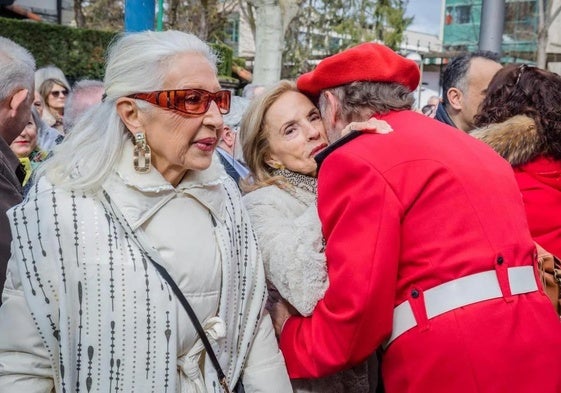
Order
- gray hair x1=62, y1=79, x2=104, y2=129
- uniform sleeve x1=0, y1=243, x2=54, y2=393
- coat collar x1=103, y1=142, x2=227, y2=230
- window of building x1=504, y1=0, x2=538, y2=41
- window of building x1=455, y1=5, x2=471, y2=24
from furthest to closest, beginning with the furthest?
window of building x1=455, y1=5, x2=471, y2=24 < window of building x1=504, y1=0, x2=538, y2=41 < gray hair x1=62, y1=79, x2=104, y2=129 < coat collar x1=103, y1=142, x2=227, y2=230 < uniform sleeve x1=0, y1=243, x2=54, y2=393

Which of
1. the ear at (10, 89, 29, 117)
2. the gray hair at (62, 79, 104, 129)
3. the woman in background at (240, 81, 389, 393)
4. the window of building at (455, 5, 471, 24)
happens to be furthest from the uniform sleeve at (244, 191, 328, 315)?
the window of building at (455, 5, 471, 24)

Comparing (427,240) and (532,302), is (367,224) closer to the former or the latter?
(427,240)

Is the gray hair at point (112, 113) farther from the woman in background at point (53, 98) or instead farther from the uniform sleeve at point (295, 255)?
the woman in background at point (53, 98)

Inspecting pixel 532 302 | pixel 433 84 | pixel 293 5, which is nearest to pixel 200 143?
pixel 532 302

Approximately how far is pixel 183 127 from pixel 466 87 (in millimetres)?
2653

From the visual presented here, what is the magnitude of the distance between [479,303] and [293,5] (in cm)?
968

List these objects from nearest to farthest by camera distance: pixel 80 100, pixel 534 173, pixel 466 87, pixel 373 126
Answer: pixel 373 126, pixel 534 173, pixel 466 87, pixel 80 100

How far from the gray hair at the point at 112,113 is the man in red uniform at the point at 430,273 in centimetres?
60

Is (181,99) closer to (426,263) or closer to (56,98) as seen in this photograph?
(426,263)

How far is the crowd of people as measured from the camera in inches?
71.9

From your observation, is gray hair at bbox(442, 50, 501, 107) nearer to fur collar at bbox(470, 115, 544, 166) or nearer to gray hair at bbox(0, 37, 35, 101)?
fur collar at bbox(470, 115, 544, 166)

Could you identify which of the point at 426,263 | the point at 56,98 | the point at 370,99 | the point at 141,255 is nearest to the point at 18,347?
the point at 141,255

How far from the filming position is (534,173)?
268 centimetres

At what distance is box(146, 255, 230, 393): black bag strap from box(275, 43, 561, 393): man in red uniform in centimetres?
29
